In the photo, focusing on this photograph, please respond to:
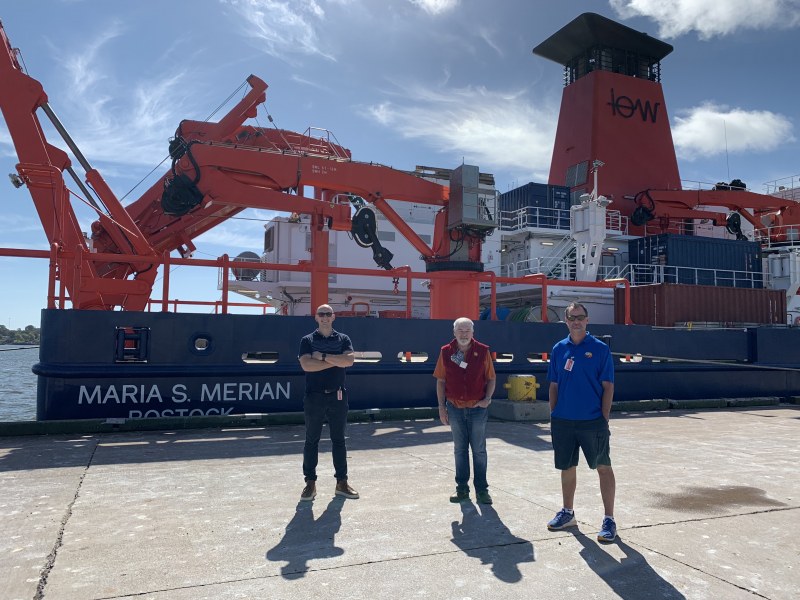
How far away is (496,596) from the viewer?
3320mm

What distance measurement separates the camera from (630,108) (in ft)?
70.3

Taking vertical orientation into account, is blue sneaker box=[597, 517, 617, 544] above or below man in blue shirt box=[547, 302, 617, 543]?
below

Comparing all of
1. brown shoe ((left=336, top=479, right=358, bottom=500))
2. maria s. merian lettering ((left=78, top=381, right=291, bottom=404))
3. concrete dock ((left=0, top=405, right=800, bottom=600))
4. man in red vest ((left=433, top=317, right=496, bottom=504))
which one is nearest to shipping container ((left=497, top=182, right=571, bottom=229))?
maria s. merian lettering ((left=78, top=381, right=291, bottom=404))

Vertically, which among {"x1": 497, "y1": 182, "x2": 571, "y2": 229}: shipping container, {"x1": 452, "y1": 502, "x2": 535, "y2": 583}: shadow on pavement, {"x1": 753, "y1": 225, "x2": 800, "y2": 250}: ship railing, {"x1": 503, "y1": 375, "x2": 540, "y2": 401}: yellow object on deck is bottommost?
{"x1": 452, "y1": 502, "x2": 535, "y2": 583}: shadow on pavement

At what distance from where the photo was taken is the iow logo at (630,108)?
21.3 metres

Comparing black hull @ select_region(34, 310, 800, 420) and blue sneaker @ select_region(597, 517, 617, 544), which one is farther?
black hull @ select_region(34, 310, 800, 420)

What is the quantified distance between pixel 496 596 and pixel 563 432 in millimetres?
1563

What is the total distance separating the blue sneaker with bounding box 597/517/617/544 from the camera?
416cm

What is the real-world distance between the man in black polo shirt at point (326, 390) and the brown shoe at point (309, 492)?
0.06 m

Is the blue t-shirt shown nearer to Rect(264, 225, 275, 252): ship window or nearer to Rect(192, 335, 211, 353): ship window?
Rect(192, 335, 211, 353): ship window

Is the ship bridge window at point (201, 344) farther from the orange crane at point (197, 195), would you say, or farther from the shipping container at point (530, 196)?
the shipping container at point (530, 196)

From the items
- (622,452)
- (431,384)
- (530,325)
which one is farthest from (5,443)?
(530,325)

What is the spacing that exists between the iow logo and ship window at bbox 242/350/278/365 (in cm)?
1612

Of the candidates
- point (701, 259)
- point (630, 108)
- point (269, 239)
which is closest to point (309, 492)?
point (701, 259)
